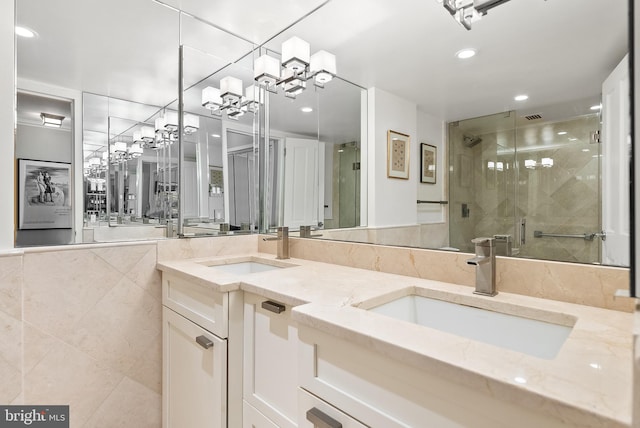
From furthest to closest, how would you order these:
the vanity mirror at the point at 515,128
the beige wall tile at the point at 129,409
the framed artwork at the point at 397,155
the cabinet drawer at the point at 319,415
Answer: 1. the beige wall tile at the point at 129,409
2. the framed artwork at the point at 397,155
3. the vanity mirror at the point at 515,128
4. the cabinet drawer at the point at 319,415

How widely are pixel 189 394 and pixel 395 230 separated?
1.17m

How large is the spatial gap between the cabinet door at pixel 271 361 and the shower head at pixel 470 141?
0.85 m

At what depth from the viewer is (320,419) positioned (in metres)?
0.79

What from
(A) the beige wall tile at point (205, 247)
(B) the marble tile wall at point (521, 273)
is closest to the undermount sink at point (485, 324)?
(B) the marble tile wall at point (521, 273)

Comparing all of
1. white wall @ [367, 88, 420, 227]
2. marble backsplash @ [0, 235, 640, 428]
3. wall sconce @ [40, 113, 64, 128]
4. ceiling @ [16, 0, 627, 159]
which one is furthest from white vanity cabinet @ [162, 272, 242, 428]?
ceiling @ [16, 0, 627, 159]

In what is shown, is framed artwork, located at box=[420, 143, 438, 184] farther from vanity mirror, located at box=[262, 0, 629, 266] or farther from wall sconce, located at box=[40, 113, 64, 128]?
wall sconce, located at box=[40, 113, 64, 128]

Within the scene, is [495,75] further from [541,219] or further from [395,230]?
[395,230]

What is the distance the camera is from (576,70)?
941 mm

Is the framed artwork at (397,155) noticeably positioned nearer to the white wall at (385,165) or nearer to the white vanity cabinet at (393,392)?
the white wall at (385,165)

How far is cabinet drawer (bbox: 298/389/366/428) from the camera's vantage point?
2.49ft

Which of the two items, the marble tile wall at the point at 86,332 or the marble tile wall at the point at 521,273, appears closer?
the marble tile wall at the point at 521,273

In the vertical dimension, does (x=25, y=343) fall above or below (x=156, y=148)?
below

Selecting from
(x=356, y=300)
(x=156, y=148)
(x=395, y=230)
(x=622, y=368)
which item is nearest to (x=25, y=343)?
(x=156, y=148)

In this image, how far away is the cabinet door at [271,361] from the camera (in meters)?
1.05
